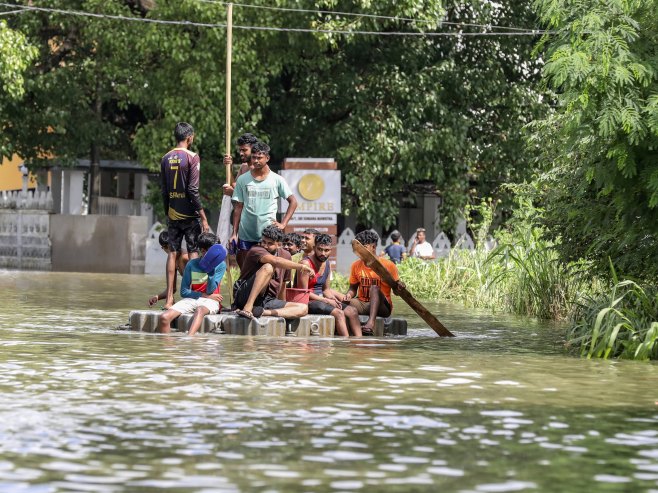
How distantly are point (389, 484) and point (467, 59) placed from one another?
33.1 metres

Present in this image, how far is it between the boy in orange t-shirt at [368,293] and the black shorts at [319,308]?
20 centimetres

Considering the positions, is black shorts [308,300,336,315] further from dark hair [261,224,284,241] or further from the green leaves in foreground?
the green leaves in foreground

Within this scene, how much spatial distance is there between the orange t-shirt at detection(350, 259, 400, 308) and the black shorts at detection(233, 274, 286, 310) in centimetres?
101

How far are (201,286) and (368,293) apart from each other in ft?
6.43

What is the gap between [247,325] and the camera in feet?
52.9

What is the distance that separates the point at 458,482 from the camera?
7352mm

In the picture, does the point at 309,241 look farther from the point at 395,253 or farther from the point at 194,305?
the point at 395,253

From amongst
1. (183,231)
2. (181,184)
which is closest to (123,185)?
(183,231)

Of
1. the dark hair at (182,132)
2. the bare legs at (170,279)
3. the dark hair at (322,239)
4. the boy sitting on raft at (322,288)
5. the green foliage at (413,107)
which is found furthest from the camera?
the green foliage at (413,107)

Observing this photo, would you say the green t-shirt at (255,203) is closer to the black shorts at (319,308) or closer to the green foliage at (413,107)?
the black shorts at (319,308)

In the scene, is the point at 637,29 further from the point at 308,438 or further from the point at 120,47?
the point at 120,47

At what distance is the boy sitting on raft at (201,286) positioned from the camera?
1617 centimetres

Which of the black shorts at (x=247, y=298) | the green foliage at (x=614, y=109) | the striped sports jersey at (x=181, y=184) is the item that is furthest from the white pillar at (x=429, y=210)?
the green foliage at (x=614, y=109)

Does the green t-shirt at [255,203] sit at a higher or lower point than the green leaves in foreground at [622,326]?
higher
